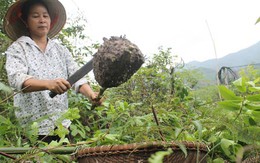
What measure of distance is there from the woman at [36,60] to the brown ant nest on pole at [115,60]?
87 centimetres

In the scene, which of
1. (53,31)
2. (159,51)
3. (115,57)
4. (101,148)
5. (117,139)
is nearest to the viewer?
(101,148)

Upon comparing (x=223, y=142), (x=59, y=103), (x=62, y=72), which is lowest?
(x=223, y=142)

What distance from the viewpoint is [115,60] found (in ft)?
4.45

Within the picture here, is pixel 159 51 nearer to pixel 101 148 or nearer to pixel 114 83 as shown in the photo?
pixel 114 83

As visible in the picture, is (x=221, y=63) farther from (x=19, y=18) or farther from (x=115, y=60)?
(x=115, y=60)

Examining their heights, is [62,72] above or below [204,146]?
above

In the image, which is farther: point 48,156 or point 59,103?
point 59,103

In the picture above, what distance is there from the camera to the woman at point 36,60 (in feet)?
7.80

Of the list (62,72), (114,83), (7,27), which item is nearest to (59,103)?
(62,72)

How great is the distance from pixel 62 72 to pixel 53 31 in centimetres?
45

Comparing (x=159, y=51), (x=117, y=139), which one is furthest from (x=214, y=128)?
(x=159, y=51)

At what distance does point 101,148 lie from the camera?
1015 mm

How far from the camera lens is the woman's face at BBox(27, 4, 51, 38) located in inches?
98.7

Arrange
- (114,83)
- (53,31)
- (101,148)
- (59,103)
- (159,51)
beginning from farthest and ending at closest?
1. (159,51)
2. (53,31)
3. (59,103)
4. (114,83)
5. (101,148)
